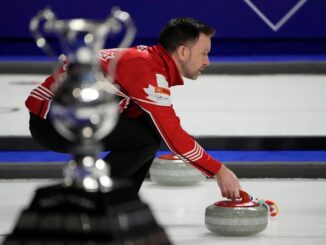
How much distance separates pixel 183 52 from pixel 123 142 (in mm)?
388

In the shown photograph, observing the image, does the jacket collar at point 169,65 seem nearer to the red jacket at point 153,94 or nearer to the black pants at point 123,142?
the red jacket at point 153,94

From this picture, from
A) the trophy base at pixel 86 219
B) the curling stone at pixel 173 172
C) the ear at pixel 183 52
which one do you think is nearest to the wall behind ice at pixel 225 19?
the curling stone at pixel 173 172

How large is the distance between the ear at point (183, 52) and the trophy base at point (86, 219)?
1.43m

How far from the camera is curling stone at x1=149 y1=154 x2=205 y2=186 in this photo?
390 cm

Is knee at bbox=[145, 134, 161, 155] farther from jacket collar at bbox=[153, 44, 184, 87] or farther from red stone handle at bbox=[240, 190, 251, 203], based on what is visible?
red stone handle at bbox=[240, 190, 251, 203]

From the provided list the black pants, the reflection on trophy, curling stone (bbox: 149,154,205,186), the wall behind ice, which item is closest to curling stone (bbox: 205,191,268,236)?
the black pants

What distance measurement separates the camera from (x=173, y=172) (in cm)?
389

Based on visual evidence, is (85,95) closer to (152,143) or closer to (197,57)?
(197,57)

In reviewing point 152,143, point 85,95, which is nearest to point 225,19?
point 152,143

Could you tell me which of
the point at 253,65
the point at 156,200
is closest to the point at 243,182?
the point at 156,200

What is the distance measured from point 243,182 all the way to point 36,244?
2716 millimetres

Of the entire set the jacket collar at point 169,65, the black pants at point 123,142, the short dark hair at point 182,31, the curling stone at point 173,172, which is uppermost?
the short dark hair at point 182,31

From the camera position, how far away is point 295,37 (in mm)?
7555

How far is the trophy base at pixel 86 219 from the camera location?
1.42 meters
